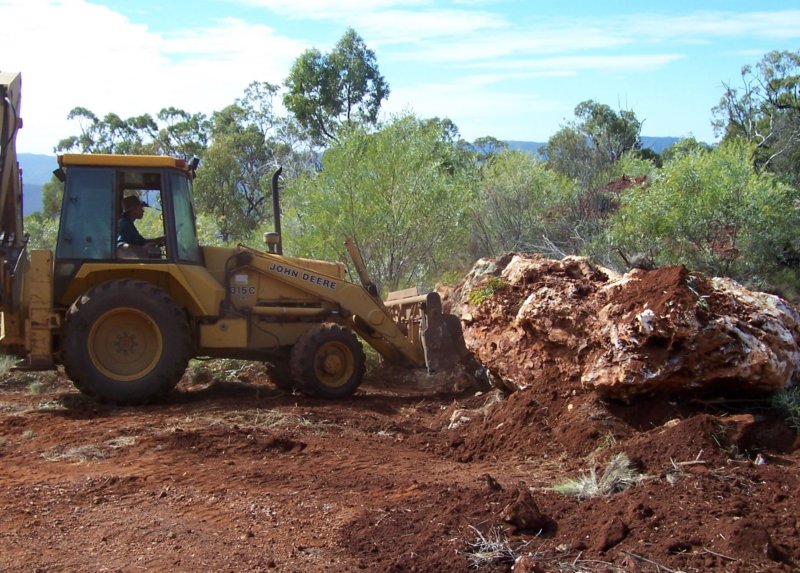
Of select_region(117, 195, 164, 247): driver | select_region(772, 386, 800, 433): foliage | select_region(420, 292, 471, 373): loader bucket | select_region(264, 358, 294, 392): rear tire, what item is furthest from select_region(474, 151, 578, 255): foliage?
select_region(772, 386, 800, 433): foliage

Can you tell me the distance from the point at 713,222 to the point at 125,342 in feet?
27.4

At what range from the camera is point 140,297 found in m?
9.19

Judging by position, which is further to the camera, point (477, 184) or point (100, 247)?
point (477, 184)

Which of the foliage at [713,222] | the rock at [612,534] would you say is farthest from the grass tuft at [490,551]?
the foliage at [713,222]

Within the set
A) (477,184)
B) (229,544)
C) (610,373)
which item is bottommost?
(229,544)

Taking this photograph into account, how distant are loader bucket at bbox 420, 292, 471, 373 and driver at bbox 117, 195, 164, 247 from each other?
3.41 metres

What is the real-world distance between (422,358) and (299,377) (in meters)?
1.84

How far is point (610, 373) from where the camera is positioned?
6988mm

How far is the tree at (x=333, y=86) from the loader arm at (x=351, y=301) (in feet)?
67.0

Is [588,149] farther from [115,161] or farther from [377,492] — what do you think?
[377,492]

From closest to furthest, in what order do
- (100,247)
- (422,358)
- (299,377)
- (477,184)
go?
(100,247) < (299,377) < (422,358) < (477,184)

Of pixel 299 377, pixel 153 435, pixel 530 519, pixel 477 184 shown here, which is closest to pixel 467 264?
pixel 477 184

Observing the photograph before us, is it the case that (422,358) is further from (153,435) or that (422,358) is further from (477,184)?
(477,184)

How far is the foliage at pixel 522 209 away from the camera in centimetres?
→ 1802
